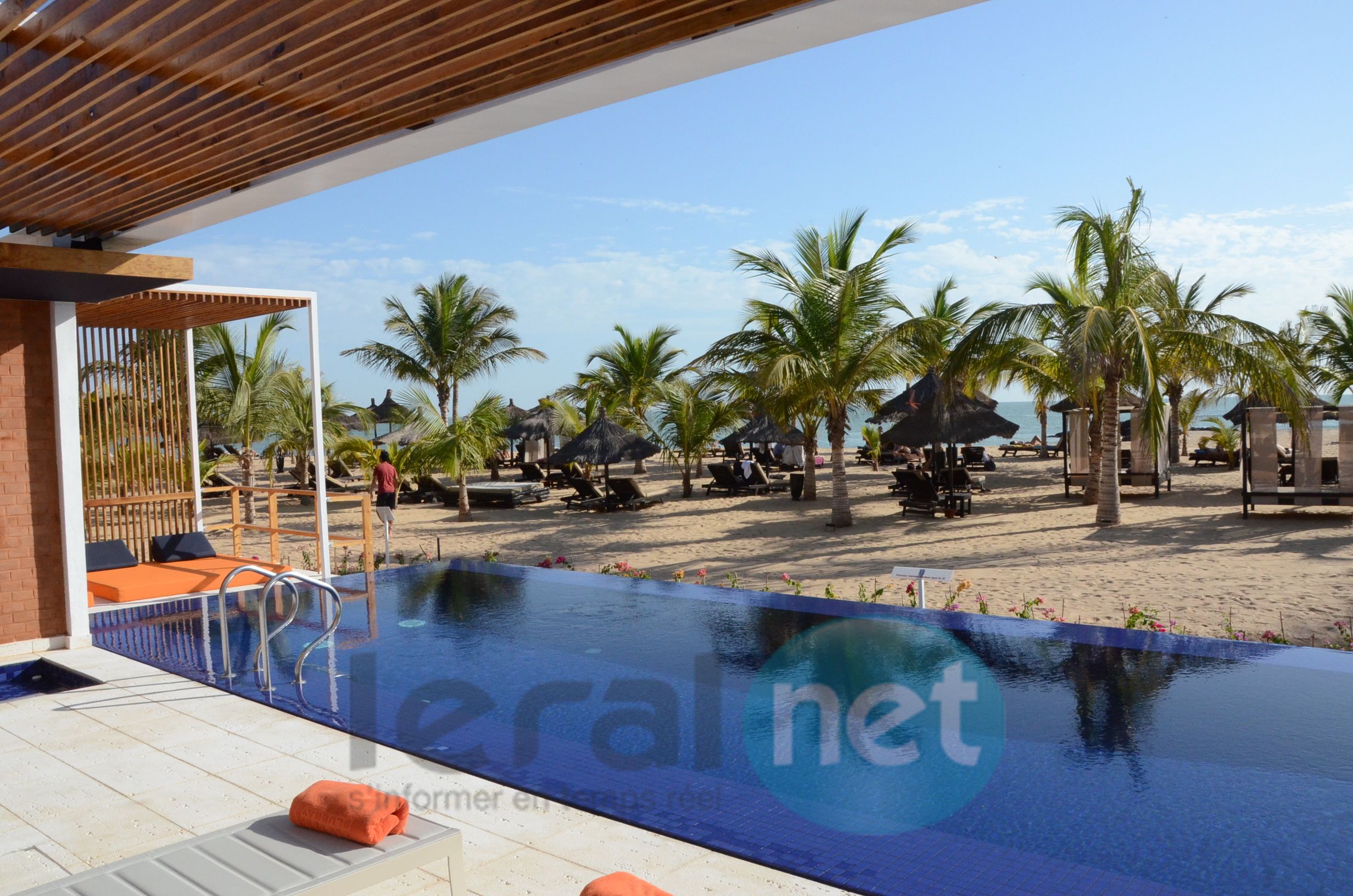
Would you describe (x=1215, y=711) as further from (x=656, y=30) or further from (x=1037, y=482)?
(x=1037, y=482)

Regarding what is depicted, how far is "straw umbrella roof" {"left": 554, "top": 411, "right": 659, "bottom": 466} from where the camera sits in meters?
20.5

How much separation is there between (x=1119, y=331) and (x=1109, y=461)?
210 centimetres

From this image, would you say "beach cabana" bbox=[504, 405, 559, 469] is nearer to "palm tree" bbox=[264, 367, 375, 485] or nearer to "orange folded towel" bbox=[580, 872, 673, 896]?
"palm tree" bbox=[264, 367, 375, 485]

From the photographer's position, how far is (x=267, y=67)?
3.82 m

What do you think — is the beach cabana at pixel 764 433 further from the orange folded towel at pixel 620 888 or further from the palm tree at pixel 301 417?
the orange folded towel at pixel 620 888

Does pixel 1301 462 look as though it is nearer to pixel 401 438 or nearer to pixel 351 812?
pixel 351 812

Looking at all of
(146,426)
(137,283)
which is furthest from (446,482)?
(137,283)

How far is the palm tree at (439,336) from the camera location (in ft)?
81.8

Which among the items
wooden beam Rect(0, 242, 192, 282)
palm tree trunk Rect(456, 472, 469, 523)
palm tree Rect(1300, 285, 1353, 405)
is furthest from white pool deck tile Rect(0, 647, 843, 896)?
palm tree Rect(1300, 285, 1353, 405)

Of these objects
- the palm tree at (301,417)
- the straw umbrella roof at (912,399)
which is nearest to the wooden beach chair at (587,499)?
the palm tree at (301,417)

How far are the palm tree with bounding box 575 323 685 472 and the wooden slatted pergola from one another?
23.4 metres

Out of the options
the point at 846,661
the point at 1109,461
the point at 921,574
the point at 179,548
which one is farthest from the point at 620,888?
the point at 1109,461

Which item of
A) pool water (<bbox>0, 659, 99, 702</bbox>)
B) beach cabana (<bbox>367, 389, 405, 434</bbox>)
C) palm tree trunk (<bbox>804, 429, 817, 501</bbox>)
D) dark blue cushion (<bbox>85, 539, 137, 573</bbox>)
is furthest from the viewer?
beach cabana (<bbox>367, 389, 405, 434</bbox>)

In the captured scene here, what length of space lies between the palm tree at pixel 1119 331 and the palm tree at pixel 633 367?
14.1 metres
